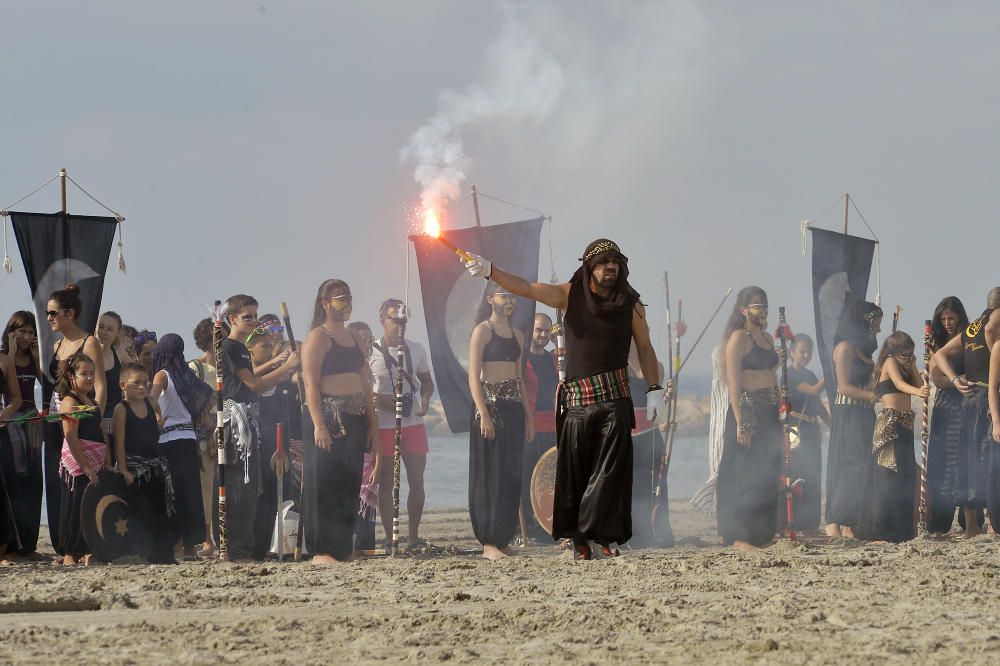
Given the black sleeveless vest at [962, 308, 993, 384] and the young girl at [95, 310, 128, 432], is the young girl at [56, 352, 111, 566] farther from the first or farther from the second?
the black sleeveless vest at [962, 308, 993, 384]

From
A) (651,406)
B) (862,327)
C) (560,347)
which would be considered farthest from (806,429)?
(560,347)

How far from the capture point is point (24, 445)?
1069 cm

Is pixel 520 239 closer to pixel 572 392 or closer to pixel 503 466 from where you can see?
pixel 503 466

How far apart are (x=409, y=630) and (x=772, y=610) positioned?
5.45ft

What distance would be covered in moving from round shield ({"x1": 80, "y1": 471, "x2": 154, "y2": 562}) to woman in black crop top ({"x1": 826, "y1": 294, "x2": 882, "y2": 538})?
5490 mm

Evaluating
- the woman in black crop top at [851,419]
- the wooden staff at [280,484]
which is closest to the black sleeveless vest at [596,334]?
the wooden staff at [280,484]

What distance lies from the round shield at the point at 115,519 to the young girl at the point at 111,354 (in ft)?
1.58

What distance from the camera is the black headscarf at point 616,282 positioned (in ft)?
27.2

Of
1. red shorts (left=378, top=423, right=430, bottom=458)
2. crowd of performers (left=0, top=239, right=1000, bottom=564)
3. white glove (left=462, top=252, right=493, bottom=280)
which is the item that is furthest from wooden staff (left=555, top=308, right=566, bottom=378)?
white glove (left=462, top=252, right=493, bottom=280)

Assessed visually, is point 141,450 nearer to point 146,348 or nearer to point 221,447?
point 221,447

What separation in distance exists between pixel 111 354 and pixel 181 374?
517mm

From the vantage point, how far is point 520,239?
1244 cm

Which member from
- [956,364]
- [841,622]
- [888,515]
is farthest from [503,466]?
[841,622]

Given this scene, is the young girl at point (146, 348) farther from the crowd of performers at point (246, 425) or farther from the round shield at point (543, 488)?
the round shield at point (543, 488)
